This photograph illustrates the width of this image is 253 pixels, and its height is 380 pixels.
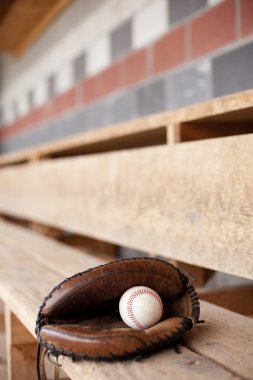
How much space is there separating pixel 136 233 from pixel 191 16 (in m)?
1.04

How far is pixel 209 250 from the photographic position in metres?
1.07

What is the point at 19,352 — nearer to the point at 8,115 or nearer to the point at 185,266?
the point at 185,266

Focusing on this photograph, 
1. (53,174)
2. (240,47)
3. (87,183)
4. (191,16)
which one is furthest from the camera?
(53,174)

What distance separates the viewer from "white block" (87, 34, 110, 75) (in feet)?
9.68

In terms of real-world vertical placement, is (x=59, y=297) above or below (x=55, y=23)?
below

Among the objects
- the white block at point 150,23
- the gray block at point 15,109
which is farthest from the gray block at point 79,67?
the gray block at point 15,109

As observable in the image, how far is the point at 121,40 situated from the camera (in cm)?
274

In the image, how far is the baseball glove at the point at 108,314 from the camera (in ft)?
2.17

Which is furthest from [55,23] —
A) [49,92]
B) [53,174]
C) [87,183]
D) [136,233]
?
[136,233]

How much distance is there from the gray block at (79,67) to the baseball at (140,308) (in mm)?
2696

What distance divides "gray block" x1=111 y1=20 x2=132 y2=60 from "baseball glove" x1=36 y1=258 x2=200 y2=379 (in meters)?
2.01

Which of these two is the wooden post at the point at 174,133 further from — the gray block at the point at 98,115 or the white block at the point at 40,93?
the white block at the point at 40,93

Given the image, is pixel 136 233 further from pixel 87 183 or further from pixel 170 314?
pixel 170 314

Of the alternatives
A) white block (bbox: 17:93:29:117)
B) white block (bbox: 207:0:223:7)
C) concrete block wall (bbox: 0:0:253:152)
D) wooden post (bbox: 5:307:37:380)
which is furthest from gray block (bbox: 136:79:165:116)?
white block (bbox: 17:93:29:117)
